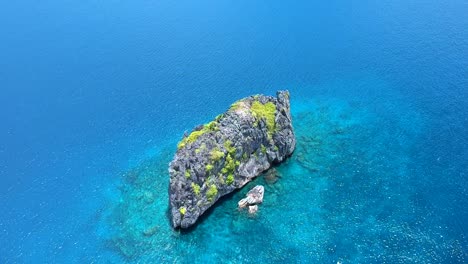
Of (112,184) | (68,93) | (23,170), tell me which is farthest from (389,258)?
(68,93)

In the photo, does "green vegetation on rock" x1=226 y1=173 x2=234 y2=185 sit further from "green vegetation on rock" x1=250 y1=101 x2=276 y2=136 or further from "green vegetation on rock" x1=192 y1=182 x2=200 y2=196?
"green vegetation on rock" x1=250 y1=101 x2=276 y2=136

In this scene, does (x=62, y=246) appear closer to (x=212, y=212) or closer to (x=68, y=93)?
(x=212, y=212)

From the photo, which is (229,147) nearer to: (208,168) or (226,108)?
(208,168)

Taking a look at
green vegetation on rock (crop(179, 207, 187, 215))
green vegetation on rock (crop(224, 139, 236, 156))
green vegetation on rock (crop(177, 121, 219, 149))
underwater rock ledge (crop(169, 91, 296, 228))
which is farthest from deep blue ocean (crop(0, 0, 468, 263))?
green vegetation on rock (crop(177, 121, 219, 149))

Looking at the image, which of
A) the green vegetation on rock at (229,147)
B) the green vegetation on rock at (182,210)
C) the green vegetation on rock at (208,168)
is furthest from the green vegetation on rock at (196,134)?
the green vegetation on rock at (182,210)

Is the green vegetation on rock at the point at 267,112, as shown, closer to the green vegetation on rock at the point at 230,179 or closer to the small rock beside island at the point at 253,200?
the green vegetation on rock at the point at 230,179

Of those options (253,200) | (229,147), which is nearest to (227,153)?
(229,147)
